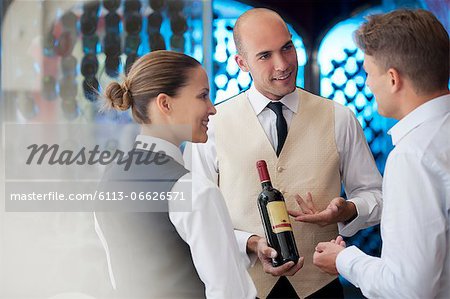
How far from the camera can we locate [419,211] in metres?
1.22

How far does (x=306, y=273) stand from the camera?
187cm

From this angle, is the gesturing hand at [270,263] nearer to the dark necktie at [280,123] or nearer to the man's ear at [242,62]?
the dark necktie at [280,123]

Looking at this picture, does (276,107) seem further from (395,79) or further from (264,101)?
(395,79)

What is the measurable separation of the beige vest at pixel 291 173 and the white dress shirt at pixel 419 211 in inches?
22.3

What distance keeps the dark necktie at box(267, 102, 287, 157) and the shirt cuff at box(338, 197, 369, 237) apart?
0.26 m

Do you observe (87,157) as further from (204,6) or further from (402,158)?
(402,158)

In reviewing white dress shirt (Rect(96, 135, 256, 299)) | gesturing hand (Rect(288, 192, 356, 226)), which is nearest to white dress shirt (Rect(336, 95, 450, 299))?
white dress shirt (Rect(96, 135, 256, 299))

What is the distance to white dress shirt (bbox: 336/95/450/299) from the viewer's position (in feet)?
4.00

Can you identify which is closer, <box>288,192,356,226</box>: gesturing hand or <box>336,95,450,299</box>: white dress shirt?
<box>336,95,450,299</box>: white dress shirt

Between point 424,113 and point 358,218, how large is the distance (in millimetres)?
619

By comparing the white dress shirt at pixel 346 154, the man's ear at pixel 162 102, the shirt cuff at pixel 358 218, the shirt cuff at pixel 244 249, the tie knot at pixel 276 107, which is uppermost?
the man's ear at pixel 162 102

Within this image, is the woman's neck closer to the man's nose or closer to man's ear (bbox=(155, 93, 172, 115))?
man's ear (bbox=(155, 93, 172, 115))

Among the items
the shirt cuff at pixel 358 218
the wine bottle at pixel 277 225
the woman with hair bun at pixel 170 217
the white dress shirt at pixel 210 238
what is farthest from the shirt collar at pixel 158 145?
the shirt cuff at pixel 358 218

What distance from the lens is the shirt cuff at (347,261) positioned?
54.6 inches
